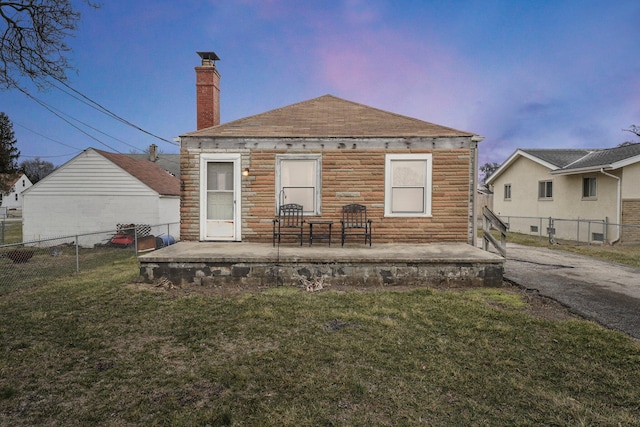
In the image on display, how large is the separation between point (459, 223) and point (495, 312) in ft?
13.4

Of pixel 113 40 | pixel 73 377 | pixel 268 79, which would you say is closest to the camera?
pixel 73 377

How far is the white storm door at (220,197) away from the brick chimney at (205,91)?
225 cm

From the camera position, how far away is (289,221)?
8.65m

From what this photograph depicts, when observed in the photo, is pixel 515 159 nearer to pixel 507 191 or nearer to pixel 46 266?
pixel 507 191

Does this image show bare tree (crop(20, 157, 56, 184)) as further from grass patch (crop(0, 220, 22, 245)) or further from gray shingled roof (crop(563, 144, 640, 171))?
gray shingled roof (crop(563, 144, 640, 171))

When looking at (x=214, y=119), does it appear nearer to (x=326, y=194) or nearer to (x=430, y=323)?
(x=326, y=194)

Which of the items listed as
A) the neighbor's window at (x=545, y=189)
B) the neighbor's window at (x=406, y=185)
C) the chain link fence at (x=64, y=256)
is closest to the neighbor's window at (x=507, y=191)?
the neighbor's window at (x=545, y=189)

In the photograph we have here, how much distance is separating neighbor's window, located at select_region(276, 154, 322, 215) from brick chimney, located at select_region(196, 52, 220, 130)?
326cm

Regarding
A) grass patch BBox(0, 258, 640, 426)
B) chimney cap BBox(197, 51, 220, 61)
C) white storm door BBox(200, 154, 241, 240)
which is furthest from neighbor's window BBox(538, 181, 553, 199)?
chimney cap BBox(197, 51, 220, 61)

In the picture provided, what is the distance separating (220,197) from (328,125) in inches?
139

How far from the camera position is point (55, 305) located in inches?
213

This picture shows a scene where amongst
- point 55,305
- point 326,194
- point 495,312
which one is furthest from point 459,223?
point 55,305

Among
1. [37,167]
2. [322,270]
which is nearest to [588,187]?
[322,270]

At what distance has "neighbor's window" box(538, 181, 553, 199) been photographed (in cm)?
1755
